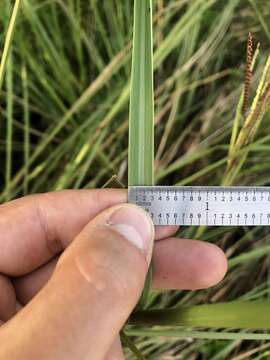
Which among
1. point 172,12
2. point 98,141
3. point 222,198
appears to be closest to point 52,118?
point 98,141

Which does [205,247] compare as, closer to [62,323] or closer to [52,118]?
[62,323]

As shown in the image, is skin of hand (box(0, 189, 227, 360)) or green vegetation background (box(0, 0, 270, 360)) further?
green vegetation background (box(0, 0, 270, 360))

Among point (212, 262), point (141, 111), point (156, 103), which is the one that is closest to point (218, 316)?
point (212, 262)

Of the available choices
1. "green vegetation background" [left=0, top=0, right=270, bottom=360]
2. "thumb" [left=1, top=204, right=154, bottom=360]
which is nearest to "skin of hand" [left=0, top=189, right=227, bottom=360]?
"thumb" [left=1, top=204, right=154, bottom=360]

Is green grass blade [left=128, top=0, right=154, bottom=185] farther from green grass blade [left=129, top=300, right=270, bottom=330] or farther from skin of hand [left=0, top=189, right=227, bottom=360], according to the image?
green grass blade [left=129, top=300, right=270, bottom=330]

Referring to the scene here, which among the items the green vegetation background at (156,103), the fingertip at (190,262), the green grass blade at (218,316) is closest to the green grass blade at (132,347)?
the green grass blade at (218,316)

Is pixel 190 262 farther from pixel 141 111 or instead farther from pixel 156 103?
pixel 156 103
